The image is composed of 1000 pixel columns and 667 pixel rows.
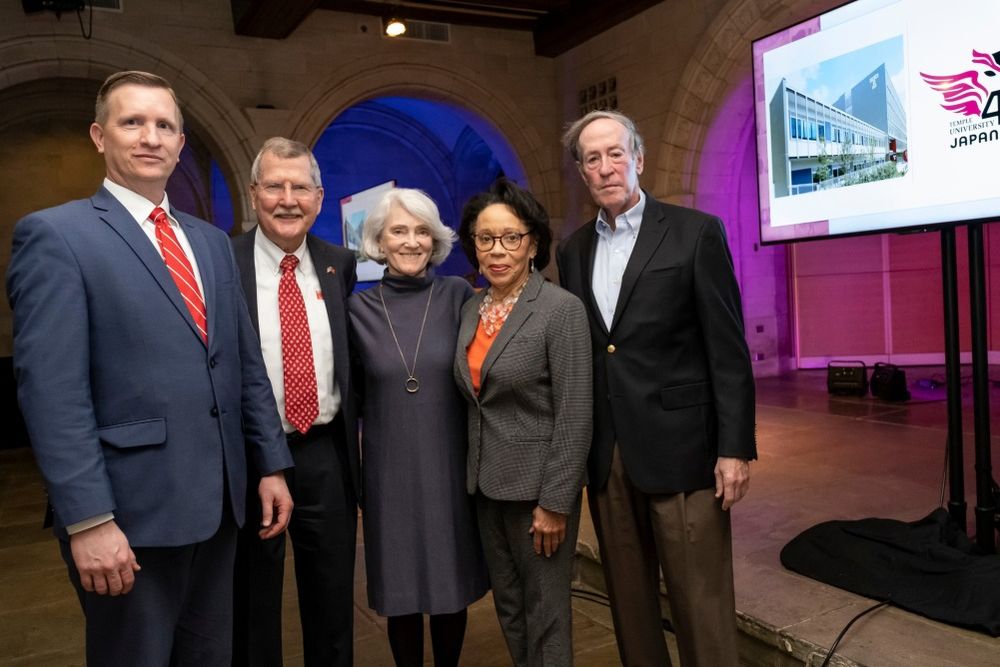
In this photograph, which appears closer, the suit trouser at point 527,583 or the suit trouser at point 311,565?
the suit trouser at point 527,583

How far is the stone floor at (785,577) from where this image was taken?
7.40ft

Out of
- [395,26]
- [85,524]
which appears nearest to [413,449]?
[85,524]

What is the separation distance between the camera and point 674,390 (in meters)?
1.87

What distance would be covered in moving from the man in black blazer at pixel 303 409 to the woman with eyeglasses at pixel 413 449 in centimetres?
8

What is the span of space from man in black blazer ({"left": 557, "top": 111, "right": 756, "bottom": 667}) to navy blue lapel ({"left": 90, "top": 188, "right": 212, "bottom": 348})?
1.02 metres

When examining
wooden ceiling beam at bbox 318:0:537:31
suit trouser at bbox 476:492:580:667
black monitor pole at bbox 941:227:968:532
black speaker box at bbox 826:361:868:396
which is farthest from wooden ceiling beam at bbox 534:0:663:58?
suit trouser at bbox 476:492:580:667

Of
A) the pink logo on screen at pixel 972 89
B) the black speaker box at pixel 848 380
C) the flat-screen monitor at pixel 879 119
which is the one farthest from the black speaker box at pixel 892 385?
the pink logo on screen at pixel 972 89

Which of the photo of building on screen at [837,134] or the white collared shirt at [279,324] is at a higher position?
the photo of building on screen at [837,134]

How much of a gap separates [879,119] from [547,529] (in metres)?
2.10

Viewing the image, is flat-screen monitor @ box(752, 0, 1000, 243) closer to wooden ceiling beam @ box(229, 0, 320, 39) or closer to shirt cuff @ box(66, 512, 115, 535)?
shirt cuff @ box(66, 512, 115, 535)

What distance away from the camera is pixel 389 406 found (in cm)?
201

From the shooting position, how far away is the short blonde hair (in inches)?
80.6

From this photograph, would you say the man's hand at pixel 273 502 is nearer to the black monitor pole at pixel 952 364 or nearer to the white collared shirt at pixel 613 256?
the white collared shirt at pixel 613 256

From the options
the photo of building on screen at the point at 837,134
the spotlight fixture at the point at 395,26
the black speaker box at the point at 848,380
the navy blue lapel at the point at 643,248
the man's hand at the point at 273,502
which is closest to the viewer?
the man's hand at the point at 273,502
